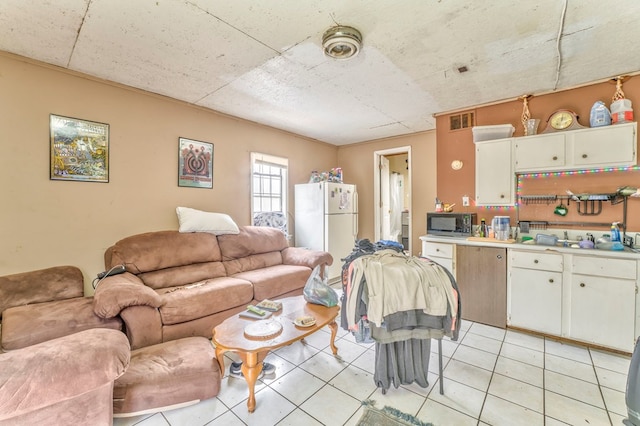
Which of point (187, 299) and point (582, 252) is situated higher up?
point (582, 252)

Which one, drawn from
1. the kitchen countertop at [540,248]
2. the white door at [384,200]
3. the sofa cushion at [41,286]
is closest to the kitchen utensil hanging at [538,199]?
the kitchen countertop at [540,248]

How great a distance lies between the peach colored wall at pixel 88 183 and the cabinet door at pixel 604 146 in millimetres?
3918

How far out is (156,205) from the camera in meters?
3.10

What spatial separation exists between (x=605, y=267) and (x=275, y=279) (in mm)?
3098

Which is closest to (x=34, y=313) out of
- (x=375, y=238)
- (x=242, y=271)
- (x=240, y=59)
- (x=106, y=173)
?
(x=106, y=173)

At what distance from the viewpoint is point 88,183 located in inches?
104

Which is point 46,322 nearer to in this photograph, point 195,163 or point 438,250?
point 195,163

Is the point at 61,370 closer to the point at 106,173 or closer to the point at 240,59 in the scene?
the point at 106,173

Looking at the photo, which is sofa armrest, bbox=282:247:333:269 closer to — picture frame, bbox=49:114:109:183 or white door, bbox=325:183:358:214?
white door, bbox=325:183:358:214

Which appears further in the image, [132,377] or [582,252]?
[582,252]

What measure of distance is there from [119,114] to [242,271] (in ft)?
7.06

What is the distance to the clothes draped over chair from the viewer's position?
1.60 metres

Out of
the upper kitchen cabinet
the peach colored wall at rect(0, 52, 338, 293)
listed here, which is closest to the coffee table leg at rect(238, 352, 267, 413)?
the peach colored wall at rect(0, 52, 338, 293)

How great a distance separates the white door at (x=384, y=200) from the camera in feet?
17.0
